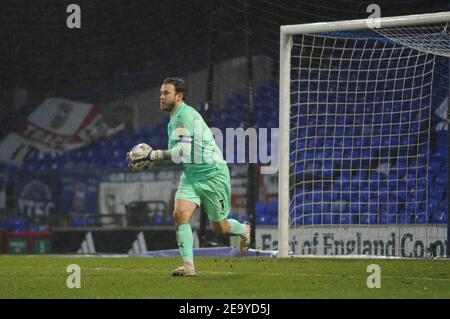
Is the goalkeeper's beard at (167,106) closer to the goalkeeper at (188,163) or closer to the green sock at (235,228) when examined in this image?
the goalkeeper at (188,163)

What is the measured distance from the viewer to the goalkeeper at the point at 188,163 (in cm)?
974

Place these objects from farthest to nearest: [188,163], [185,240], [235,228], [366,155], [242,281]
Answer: [366,155] → [235,228] → [188,163] → [185,240] → [242,281]

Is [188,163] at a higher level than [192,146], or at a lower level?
lower

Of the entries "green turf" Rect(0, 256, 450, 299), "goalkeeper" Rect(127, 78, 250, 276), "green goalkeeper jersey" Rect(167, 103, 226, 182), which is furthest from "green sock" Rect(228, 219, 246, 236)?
"green goalkeeper jersey" Rect(167, 103, 226, 182)

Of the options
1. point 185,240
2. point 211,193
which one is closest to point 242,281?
point 185,240

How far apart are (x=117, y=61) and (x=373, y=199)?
9.95 m

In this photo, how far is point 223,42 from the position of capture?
21.8m

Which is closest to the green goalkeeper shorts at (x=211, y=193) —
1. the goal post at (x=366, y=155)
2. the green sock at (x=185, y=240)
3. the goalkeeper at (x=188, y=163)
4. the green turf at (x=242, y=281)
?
the goalkeeper at (x=188, y=163)

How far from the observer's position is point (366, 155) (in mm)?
17109

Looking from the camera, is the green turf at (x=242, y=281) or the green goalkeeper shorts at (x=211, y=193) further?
the green goalkeeper shorts at (x=211, y=193)

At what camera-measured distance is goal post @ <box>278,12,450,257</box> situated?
14.6 m

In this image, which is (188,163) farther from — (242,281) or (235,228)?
(242,281)

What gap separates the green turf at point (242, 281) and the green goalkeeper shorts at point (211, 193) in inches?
26.1

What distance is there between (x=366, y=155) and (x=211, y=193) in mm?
7533
